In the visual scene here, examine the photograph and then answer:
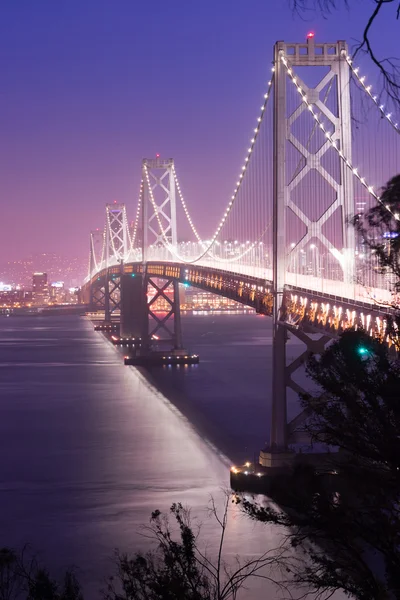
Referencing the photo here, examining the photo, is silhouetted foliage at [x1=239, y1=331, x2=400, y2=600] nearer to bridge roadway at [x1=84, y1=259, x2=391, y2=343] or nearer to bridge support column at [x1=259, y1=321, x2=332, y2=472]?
bridge roadway at [x1=84, y1=259, x2=391, y2=343]

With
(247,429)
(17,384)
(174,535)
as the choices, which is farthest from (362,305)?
(17,384)

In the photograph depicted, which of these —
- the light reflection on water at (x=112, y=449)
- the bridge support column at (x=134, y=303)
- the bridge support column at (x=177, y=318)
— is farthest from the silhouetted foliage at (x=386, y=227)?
the bridge support column at (x=134, y=303)

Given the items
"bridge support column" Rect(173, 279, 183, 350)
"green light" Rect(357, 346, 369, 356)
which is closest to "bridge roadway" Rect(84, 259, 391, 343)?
"green light" Rect(357, 346, 369, 356)

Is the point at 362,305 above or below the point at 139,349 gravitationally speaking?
above

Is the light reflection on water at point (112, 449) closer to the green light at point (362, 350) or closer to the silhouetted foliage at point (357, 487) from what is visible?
the green light at point (362, 350)

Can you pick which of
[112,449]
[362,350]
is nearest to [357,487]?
[362,350]

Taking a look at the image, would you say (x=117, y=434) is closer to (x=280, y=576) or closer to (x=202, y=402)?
(x=202, y=402)
